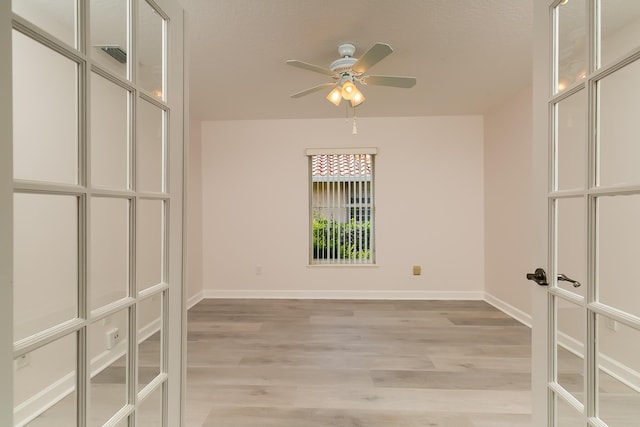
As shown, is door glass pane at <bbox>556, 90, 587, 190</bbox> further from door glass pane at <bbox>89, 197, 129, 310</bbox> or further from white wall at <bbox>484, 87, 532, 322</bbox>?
white wall at <bbox>484, 87, 532, 322</bbox>

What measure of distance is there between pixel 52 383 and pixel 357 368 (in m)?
1.94

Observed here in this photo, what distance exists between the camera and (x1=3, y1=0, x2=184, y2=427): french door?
65cm

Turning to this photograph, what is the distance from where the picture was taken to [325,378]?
2168mm

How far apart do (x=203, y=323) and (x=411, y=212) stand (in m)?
2.89

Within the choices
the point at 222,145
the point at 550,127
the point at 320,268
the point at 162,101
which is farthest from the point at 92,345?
the point at 222,145

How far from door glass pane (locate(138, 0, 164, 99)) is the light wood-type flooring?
1.69 metres

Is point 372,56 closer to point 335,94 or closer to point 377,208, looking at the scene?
point 335,94

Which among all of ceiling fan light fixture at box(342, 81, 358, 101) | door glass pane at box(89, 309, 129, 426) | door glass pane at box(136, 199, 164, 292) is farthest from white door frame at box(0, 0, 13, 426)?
ceiling fan light fixture at box(342, 81, 358, 101)

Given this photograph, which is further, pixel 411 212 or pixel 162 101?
pixel 411 212

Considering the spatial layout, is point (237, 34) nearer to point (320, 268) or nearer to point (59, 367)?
point (59, 367)

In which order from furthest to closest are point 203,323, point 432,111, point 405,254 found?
point 405,254 → point 432,111 → point 203,323

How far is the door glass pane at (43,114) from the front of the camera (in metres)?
0.62

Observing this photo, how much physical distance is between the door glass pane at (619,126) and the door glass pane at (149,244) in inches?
53.9

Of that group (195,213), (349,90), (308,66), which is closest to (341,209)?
(195,213)
